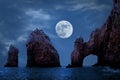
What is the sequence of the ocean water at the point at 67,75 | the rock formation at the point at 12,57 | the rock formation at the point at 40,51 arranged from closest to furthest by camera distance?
the ocean water at the point at 67,75, the rock formation at the point at 40,51, the rock formation at the point at 12,57

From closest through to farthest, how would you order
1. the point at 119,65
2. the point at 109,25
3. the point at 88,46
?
the point at 119,65 < the point at 109,25 < the point at 88,46

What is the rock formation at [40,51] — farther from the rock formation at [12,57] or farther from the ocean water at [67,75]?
the ocean water at [67,75]

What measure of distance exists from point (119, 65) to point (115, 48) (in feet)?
23.3

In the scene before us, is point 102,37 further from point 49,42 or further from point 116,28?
point 116,28

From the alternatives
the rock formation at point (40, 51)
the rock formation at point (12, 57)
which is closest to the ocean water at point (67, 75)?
the rock formation at point (40, 51)

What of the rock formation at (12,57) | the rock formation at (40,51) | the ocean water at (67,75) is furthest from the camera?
the rock formation at (12,57)

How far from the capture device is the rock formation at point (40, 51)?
5851 inches

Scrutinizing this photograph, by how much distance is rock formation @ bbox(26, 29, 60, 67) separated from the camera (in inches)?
5851

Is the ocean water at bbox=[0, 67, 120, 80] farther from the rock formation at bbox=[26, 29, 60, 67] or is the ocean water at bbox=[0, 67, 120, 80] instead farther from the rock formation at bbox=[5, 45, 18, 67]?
the rock formation at bbox=[5, 45, 18, 67]

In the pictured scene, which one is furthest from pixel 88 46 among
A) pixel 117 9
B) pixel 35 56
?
pixel 117 9

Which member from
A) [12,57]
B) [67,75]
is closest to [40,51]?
[12,57]

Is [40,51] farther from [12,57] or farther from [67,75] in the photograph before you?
[67,75]

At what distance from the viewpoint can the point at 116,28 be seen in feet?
304

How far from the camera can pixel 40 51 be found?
15125cm
